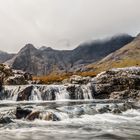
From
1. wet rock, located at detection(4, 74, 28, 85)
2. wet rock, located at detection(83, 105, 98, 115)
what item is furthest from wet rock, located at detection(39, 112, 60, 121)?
wet rock, located at detection(4, 74, 28, 85)

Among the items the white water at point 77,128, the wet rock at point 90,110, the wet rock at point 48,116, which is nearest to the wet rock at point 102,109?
the wet rock at point 90,110

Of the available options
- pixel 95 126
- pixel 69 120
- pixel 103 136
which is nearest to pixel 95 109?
pixel 69 120

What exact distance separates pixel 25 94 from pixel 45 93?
5.74 meters

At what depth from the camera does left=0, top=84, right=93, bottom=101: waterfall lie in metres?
93.2

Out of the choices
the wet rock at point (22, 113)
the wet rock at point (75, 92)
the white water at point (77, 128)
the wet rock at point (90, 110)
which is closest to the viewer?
the white water at point (77, 128)

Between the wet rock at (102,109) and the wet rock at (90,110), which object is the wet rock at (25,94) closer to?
the wet rock at (90,110)

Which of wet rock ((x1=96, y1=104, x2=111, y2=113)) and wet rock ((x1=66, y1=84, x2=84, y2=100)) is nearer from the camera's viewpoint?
wet rock ((x1=96, y1=104, x2=111, y2=113))

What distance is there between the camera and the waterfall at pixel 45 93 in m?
93.2

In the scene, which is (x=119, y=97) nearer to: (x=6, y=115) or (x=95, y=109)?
(x=95, y=109)

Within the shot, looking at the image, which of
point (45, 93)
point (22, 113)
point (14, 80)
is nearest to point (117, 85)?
point (45, 93)

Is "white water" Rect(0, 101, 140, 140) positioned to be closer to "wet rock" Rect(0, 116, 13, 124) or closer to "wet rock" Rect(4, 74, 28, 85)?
"wet rock" Rect(0, 116, 13, 124)

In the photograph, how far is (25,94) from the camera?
306ft

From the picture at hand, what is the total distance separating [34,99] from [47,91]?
4.61 meters

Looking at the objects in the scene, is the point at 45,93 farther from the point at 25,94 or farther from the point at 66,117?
the point at 66,117
